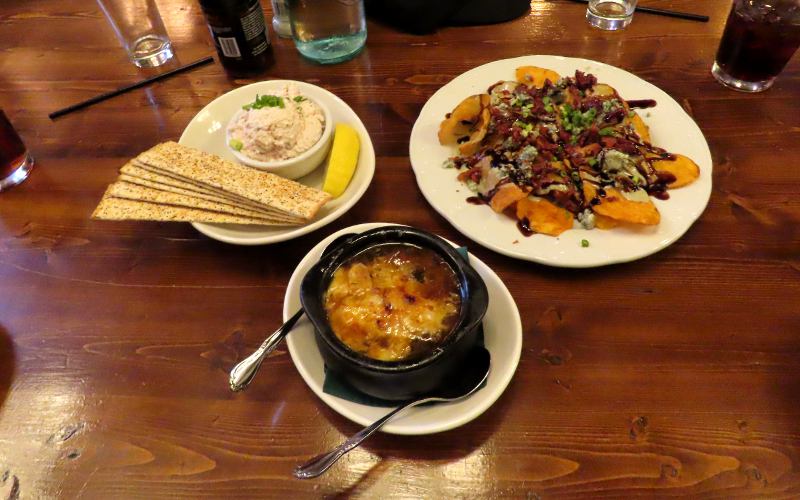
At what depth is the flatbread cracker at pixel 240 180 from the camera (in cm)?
123

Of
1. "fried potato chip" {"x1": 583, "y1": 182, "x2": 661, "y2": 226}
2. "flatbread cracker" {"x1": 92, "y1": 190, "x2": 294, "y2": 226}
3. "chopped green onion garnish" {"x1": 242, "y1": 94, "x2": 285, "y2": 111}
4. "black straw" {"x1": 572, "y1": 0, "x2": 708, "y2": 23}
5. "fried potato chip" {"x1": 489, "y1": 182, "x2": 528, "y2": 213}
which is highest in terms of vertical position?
"chopped green onion garnish" {"x1": 242, "y1": 94, "x2": 285, "y2": 111}

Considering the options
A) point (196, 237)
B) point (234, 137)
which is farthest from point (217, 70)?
point (196, 237)

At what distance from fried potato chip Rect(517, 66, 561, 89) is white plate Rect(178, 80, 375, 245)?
55 centimetres

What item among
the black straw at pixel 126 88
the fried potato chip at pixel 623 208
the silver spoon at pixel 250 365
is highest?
the silver spoon at pixel 250 365

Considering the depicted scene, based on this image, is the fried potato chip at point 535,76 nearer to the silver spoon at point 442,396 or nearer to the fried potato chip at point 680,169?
the fried potato chip at point 680,169

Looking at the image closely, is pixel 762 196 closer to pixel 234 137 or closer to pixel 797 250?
pixel 797 250

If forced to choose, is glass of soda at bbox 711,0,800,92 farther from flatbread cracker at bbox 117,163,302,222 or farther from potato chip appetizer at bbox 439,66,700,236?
flatbread cracker at bbox 117,163,302,222

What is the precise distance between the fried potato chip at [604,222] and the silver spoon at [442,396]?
19.3 inches

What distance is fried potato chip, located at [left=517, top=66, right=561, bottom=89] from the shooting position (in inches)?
64.2

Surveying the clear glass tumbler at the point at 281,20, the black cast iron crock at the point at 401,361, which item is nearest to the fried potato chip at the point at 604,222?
the black cast iron crock at the point at 401,361

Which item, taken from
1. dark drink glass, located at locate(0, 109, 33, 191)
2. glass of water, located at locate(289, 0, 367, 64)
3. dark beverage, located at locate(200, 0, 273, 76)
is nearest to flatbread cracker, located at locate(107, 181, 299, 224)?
dark drink glass, located at locate(0, 109, 33, 191)

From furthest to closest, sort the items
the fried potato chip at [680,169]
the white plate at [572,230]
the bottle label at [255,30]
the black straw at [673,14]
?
1. the black straw at [673,14]
2. the bottle label at [255,30]
3. the fried potato chip at [680,169]
4. the white plate at [572,230]

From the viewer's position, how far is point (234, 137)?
142cm

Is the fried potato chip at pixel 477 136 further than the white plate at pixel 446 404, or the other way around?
the fried potato chip at pixel 477 136
